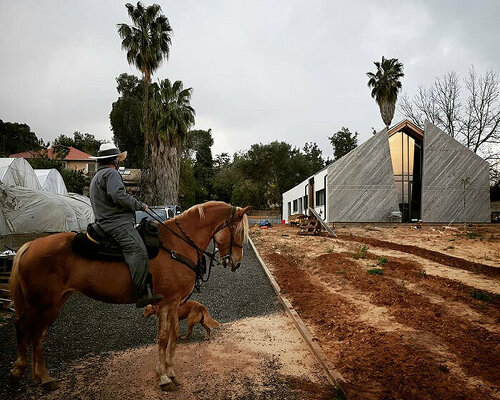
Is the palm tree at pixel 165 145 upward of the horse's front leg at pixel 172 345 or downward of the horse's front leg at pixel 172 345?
upward

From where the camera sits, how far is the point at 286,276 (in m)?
10.3

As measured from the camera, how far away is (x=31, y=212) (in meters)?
10.6

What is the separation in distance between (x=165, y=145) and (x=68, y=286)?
25.3m

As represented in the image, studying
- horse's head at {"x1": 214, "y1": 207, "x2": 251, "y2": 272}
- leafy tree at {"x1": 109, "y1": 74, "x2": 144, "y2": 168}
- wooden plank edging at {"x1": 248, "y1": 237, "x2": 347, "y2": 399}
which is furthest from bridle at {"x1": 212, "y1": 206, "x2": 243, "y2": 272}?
leafy tree at {"x1": 109, "y1": 74, "x2": 144, "y2": 168}

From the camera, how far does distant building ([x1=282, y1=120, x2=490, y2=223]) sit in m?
25.9

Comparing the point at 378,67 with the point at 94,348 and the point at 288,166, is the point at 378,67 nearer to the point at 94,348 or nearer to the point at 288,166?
the point at 288,166

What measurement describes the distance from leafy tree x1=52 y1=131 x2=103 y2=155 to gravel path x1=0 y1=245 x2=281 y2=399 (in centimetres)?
5813

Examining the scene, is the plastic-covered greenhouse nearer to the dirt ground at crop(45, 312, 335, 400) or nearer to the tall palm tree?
the dirt ground at crop(45, 312, 335, 400)

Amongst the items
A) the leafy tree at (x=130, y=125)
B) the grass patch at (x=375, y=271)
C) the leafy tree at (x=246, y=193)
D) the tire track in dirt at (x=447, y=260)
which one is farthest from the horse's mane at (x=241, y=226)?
the leafy tree at (x=246, y=193)

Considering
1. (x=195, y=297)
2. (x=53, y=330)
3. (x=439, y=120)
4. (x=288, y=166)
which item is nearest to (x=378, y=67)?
(x=439, y=120)

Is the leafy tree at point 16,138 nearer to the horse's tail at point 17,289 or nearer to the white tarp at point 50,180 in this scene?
the white tarp at point 50,180

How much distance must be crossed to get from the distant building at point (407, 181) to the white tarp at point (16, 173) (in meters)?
18.8

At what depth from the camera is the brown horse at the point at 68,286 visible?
377cm

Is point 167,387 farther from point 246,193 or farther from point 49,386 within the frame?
point 246,193
